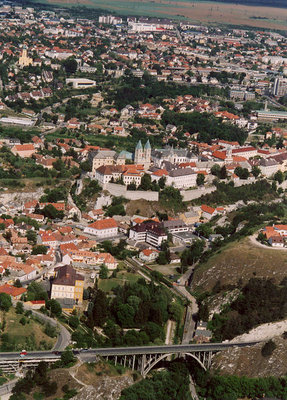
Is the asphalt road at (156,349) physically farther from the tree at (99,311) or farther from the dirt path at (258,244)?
the dirt path at (258,244)

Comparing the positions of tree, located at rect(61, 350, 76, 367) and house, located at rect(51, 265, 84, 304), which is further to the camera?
house, located at rect(51, 265, 84, 304)

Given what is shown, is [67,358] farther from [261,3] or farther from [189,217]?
[261,3]

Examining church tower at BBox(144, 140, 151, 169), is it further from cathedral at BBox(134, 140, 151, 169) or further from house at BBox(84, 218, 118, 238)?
house at BBox(84, 218, 118, 238)

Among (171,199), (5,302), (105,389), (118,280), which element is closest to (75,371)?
(105,389)

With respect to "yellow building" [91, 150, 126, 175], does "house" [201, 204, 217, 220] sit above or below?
below

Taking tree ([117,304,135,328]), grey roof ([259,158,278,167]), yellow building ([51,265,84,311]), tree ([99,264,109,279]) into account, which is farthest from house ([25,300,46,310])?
grey roof ([259,158,278,167])

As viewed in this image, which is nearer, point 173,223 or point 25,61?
point 173,223
